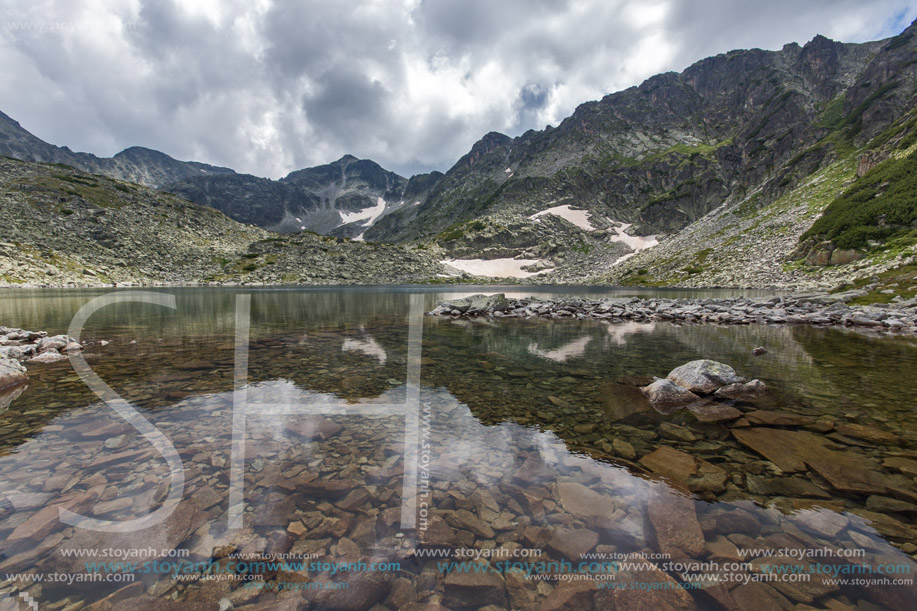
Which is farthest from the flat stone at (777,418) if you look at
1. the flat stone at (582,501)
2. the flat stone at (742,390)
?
the flat stone at (582,501)

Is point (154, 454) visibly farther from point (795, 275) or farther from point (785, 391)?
point (795, 275)

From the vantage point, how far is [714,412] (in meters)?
8.90

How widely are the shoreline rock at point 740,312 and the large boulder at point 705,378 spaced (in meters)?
20.5

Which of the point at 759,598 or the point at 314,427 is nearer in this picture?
the point at 759,598

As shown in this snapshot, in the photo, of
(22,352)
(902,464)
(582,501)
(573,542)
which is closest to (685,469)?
(582,501)

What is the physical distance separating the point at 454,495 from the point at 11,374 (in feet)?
46.7

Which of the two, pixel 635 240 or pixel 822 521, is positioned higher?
pixel 635 240

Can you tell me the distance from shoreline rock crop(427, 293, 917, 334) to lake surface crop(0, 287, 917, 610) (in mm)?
17126

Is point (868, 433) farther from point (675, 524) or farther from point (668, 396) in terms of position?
point (675, 524)

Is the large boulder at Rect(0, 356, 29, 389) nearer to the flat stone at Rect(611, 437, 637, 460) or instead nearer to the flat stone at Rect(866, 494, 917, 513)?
the flat stone at Rect(611, 437, 637, 460)

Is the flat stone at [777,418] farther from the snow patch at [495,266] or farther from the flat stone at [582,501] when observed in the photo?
the snow patch at [495,266]

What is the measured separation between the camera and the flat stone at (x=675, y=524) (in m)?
4.29

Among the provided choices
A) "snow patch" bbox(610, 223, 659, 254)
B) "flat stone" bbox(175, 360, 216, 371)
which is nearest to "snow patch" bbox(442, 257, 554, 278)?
"snow patch" bbox(610, 223, 659, 254)

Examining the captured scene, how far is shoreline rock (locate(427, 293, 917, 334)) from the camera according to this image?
23578 mm
